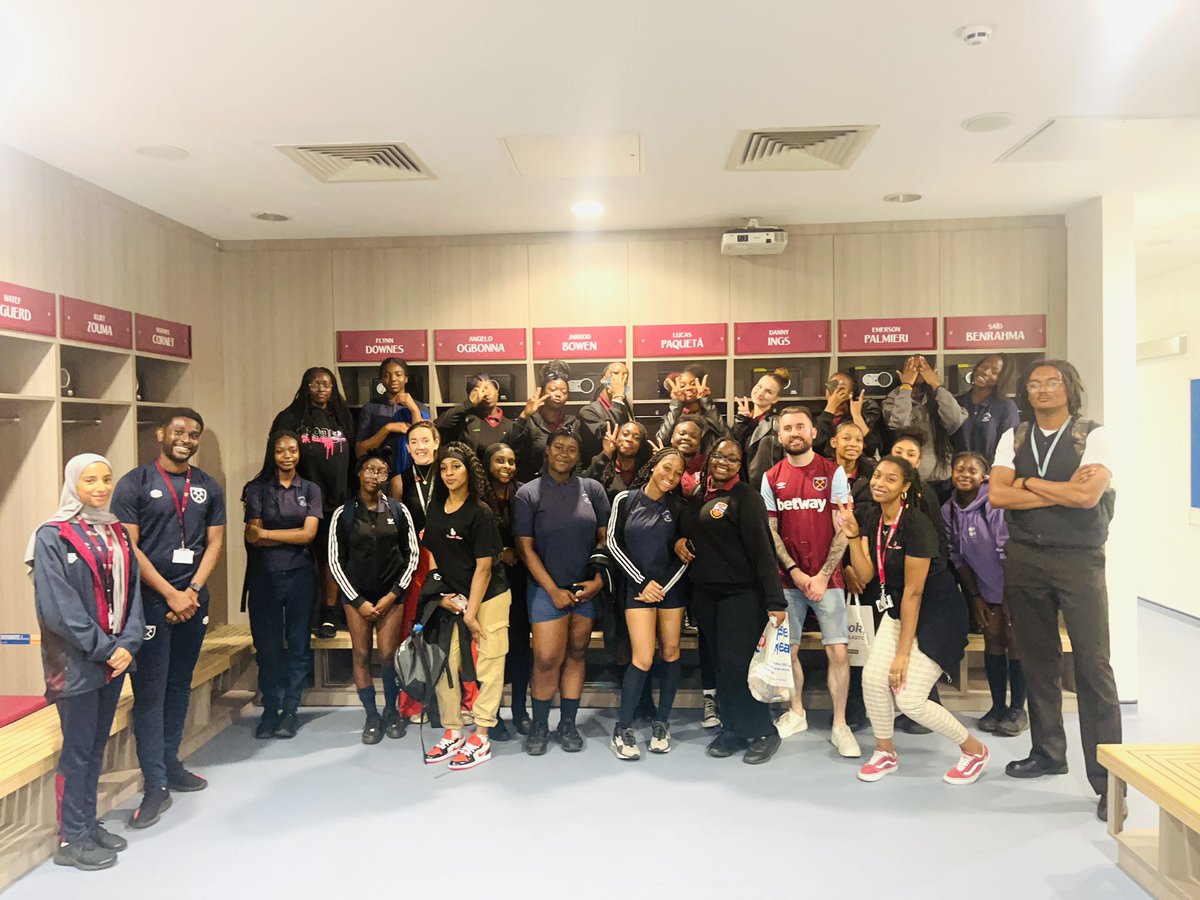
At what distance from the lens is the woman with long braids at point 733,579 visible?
141 inches

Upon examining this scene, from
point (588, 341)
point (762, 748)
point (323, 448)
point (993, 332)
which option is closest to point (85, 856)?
point (323, 448)

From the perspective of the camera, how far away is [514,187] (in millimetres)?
4180

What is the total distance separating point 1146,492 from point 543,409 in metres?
5.88

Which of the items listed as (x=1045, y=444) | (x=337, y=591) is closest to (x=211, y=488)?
(x=337, y=591)

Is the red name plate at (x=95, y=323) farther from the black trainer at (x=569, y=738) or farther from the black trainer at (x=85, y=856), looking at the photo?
the black trainer at (x=569, y=738)

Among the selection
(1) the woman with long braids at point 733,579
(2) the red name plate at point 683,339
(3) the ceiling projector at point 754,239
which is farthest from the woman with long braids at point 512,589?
(3) the ceiling projector at point 754,239

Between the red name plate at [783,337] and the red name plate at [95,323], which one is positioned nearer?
the red name plate at [95,323]

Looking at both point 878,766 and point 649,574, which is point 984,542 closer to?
point 878,766

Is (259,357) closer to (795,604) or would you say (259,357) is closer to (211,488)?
(211,488)

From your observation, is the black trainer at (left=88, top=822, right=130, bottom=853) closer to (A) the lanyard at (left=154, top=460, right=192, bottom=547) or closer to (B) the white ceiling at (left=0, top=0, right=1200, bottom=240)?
(A) the lanyard at (left=154, top=460, right=192, bottom=547)

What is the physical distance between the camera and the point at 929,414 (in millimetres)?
4738

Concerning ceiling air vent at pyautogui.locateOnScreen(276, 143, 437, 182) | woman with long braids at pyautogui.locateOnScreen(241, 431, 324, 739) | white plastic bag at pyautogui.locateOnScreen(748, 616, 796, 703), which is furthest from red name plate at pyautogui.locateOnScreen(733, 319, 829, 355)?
woman with long braids at pyautogui.locateOnScreen(241, 431, 324, 739)

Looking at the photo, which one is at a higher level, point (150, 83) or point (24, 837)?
point (150, 83)

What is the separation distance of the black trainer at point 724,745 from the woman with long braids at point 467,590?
107 centimetres
